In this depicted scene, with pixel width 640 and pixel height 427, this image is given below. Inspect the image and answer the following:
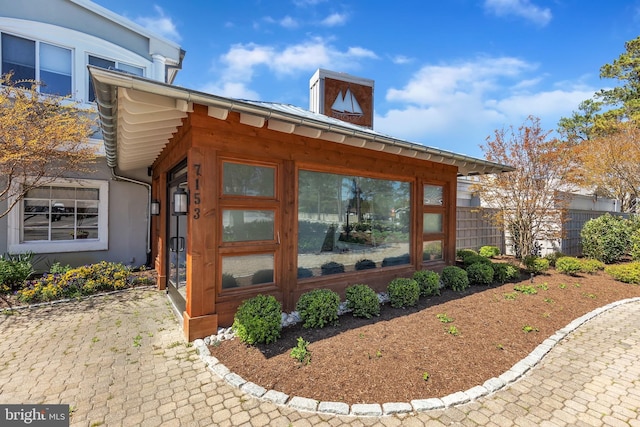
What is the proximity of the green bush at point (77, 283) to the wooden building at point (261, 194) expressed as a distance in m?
1.05

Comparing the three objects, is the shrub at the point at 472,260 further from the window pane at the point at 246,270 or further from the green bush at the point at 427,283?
the window pane at the point at 246,270

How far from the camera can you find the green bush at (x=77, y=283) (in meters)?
5.61

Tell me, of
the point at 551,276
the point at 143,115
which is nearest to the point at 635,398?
the point at 551,276

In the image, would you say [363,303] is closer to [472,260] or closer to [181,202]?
[181,202]

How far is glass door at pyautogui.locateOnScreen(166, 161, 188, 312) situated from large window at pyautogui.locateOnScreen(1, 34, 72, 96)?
4938mm

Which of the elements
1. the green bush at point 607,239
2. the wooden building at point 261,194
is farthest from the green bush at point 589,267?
the wooden building at point 261,194

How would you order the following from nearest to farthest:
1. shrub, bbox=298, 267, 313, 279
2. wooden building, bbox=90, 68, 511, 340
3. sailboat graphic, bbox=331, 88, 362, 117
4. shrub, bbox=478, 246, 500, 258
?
wooden building, bbox=90, 68, 511, 340 < shrub, bbox=298, 267, 313, 279 < sailboat graphic, bbox=331, 88, 362, 117 < shrub, bbox=478, 246, 500, 258

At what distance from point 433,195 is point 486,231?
6.02 metres

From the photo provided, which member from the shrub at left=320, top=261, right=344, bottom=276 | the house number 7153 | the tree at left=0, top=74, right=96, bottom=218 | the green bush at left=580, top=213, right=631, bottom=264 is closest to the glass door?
the house number 7153

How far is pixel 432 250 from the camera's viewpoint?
7293 mm

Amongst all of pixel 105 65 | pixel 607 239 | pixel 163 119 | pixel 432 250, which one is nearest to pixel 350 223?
pixel 432 250

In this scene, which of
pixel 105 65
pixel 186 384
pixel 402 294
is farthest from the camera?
pixel 105 65

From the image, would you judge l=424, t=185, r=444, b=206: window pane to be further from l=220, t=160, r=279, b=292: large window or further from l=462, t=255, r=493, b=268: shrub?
l=220, t=160, r=279, b=292: large window

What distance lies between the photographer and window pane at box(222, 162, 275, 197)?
4.20 meters
